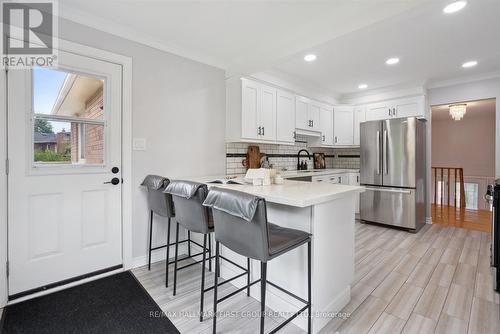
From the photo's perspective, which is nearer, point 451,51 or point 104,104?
point 104,104

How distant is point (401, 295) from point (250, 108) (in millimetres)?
2630

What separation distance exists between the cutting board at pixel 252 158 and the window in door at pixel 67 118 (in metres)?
1.91

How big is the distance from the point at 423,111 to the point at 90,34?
483 centimetres

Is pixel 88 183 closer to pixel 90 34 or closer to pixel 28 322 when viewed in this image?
pixel 28 322

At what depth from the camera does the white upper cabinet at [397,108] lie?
162 inches

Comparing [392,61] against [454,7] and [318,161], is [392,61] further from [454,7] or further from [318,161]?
[318,161]

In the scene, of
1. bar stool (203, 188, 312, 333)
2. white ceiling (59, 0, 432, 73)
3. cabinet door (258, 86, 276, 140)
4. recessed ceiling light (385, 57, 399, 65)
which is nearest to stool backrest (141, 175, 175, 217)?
bar stool (203, 188, 312, 333)

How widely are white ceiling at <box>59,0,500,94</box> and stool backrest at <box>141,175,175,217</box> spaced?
1526 millimetres

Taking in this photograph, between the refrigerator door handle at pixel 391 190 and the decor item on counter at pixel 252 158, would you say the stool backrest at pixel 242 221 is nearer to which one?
the decor item on counter at pixel 252 158

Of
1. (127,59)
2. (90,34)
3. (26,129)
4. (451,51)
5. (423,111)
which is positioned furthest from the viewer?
(423,111)

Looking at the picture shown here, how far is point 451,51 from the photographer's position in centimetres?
298

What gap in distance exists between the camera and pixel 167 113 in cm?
278

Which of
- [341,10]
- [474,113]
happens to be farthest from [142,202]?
[474,113]

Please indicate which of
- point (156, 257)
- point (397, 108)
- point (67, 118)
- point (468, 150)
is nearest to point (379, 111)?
point (397, 108)
